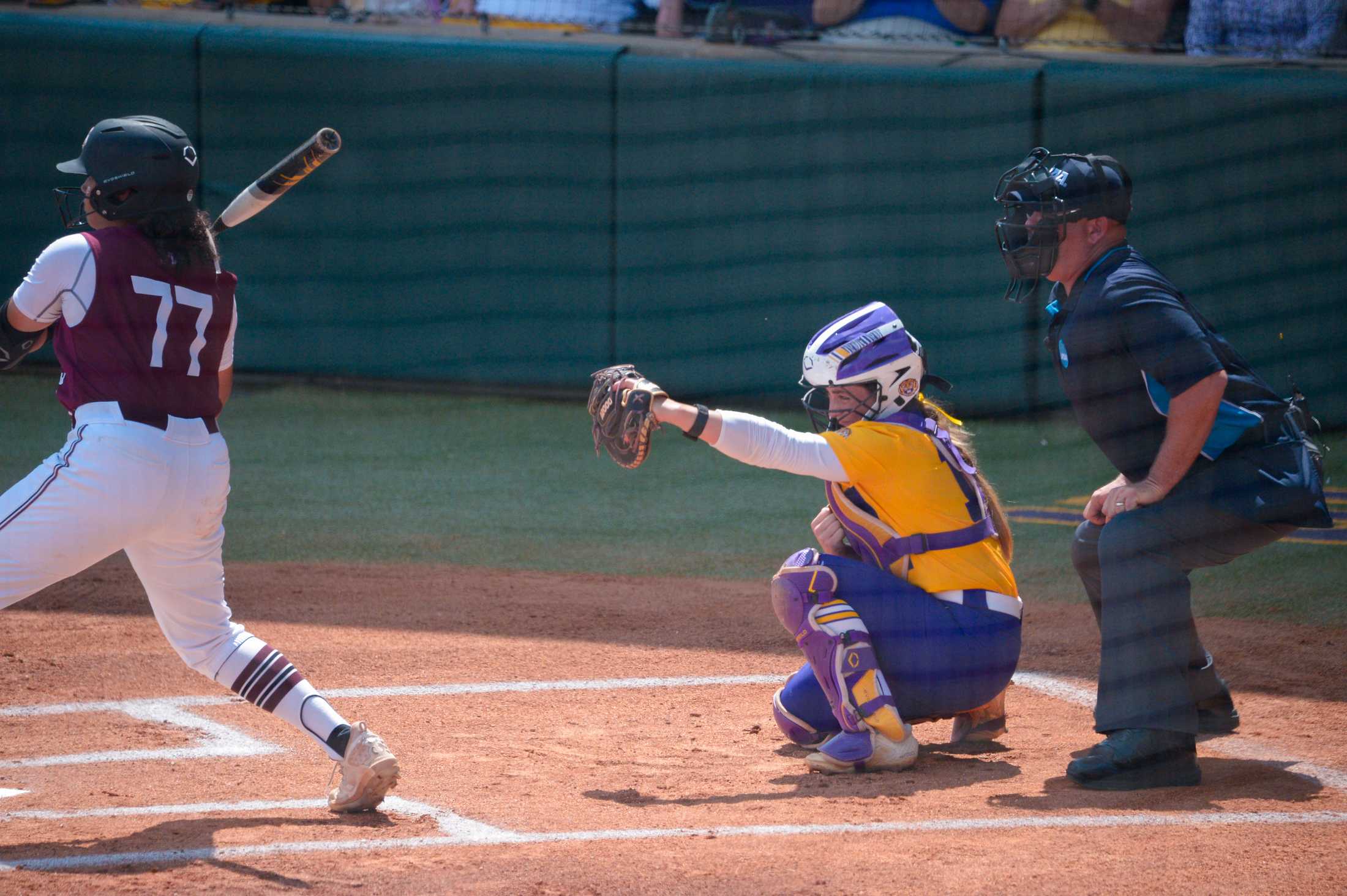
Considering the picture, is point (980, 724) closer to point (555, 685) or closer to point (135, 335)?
point (555, 685)

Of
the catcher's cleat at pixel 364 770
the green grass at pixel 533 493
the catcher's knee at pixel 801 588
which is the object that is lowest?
the green grass at pixel 533 493

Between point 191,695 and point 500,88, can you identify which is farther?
point 500,88

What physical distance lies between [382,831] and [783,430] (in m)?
1.39

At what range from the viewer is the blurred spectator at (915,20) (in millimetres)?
9648

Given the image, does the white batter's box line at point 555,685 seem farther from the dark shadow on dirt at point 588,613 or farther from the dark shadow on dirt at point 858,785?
the dark shadow on dirt at point 858,785

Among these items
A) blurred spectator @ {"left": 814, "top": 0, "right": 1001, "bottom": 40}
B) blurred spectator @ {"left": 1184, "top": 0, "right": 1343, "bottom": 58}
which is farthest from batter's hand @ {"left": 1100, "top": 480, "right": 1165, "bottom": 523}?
blurred spectator @ {"left": 814, "top": 0, "right": 1001, "bottom": 40}

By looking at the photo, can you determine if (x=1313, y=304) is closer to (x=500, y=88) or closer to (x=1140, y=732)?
(x=500, y=88)

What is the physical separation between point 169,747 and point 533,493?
154 inches

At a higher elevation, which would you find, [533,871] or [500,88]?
[500,88]

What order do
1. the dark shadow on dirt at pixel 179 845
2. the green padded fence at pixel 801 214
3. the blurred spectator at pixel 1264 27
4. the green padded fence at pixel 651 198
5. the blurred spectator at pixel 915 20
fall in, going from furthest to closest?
the blurred spectator at pixel 915 20 → the green padded fence at pixel 801 214 → the green padded fence at pixel 651 198 → the blurred spectator at pixel 1264 27 → the dark shadow on dirt at pixel 179 845

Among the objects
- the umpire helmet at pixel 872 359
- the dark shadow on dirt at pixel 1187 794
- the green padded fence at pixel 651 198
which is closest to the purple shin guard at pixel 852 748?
the dark shadow on dirt at pixel 1187 794

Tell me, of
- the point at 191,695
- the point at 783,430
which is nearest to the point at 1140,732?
the point at 783,430

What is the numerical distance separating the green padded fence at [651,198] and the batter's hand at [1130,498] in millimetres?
5681

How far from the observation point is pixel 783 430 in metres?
3.70
